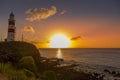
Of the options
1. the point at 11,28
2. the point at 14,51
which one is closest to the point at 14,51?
the point at 14,51

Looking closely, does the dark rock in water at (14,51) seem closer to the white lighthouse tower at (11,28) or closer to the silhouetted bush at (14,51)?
A: the silhouetted bush at (14,51)

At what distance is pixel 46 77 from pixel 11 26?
360 inches

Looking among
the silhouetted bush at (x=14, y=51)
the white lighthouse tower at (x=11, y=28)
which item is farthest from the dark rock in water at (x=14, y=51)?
the white lighthouse tower at (x=11, y=28)

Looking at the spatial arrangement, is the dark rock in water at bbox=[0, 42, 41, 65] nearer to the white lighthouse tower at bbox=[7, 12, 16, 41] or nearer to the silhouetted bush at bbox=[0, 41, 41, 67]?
the silhouetted bush at bbox=[0, 41, 41, 67]

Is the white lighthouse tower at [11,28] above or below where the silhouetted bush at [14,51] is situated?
above

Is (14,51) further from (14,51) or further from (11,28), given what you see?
(11,28)

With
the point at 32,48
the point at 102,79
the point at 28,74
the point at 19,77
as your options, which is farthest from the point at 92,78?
the point at 19,77

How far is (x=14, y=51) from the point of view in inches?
945

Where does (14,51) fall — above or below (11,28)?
below

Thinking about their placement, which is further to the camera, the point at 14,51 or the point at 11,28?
the point at 11,28

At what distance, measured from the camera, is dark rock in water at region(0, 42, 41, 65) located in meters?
23.2

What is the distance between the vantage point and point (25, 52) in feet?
79.8

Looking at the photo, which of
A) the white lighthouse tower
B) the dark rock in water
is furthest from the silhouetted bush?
the white lighthouse tower

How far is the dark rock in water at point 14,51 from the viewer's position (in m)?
23.2
